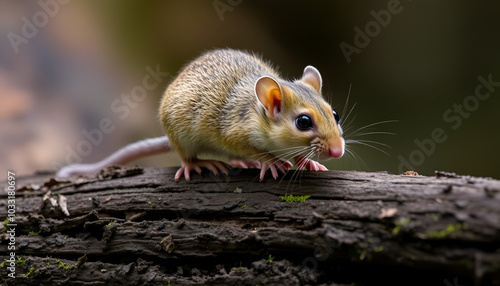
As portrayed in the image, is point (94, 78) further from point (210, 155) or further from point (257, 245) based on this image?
point (257, 245)

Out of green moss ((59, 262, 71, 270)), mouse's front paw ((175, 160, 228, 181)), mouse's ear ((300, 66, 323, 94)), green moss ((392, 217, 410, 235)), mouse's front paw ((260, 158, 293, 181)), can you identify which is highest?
mouse's ear ((300, 66, 323, 94))

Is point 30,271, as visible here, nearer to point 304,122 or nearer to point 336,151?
point 304,122

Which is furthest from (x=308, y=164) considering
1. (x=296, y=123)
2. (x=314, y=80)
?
(x=314, y=80)

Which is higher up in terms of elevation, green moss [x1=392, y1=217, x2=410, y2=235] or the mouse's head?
the mouse's head

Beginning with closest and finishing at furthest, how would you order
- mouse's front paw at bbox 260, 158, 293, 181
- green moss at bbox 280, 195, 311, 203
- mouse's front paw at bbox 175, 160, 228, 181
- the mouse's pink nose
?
green moss at bbox 280, 195, 311, 203 < the mouse's pink nose < mouse's front paw at bbox 260, 158, 293, 181 < mouse's front paw at bbox 175, 160, 228, 181

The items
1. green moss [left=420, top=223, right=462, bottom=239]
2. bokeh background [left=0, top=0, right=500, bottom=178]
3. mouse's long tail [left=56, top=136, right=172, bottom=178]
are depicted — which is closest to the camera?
green moss [left=420, top=223, right=462, bottom=239]

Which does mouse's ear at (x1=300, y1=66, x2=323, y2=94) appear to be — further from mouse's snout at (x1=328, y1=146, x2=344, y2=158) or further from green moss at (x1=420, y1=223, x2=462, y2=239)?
green moss at (x1=420, y1=223, x2=462, y2=239)

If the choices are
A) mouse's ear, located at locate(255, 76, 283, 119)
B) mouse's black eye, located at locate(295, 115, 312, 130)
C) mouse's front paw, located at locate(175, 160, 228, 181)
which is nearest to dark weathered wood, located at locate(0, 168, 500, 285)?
mouse's front paw, located at locate(175, 160, 228, 181)
